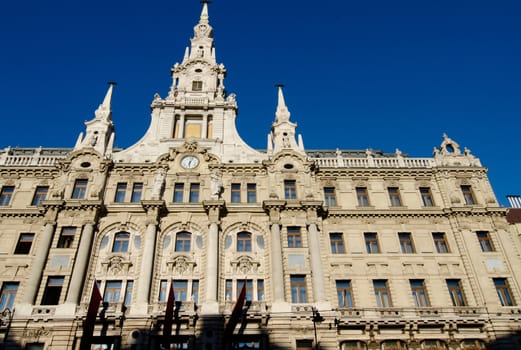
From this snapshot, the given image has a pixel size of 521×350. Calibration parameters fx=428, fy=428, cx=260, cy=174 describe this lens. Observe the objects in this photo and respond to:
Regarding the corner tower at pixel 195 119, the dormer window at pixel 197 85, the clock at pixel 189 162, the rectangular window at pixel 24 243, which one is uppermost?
the dormer window at pixel 197 85

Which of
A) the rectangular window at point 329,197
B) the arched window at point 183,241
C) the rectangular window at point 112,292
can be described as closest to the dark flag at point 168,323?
the rectangular window at point 112,292

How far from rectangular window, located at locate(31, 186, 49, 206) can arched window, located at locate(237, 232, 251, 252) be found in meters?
17.9

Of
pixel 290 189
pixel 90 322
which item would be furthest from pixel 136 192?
pixel 290 189

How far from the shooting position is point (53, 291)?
106ft

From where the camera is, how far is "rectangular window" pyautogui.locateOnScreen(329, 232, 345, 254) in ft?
118

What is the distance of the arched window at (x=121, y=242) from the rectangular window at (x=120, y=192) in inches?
138

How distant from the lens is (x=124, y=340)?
1175 inches

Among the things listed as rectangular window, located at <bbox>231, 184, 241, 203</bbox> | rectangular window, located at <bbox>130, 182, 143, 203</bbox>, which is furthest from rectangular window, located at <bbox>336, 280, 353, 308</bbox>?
rectangular window, located at <bbox>130, 182, 143, 203</bbox>

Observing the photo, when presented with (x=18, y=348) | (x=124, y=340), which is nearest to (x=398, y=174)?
(x=124, y=340)

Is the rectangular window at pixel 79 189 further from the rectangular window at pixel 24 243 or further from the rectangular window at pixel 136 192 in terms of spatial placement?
the rectangular window at pixel 24 243

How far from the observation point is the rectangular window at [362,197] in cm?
3922

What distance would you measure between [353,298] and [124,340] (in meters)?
17.2

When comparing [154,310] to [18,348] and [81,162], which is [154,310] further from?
[81,162]

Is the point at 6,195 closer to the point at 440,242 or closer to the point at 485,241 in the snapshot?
the point at 440,242
